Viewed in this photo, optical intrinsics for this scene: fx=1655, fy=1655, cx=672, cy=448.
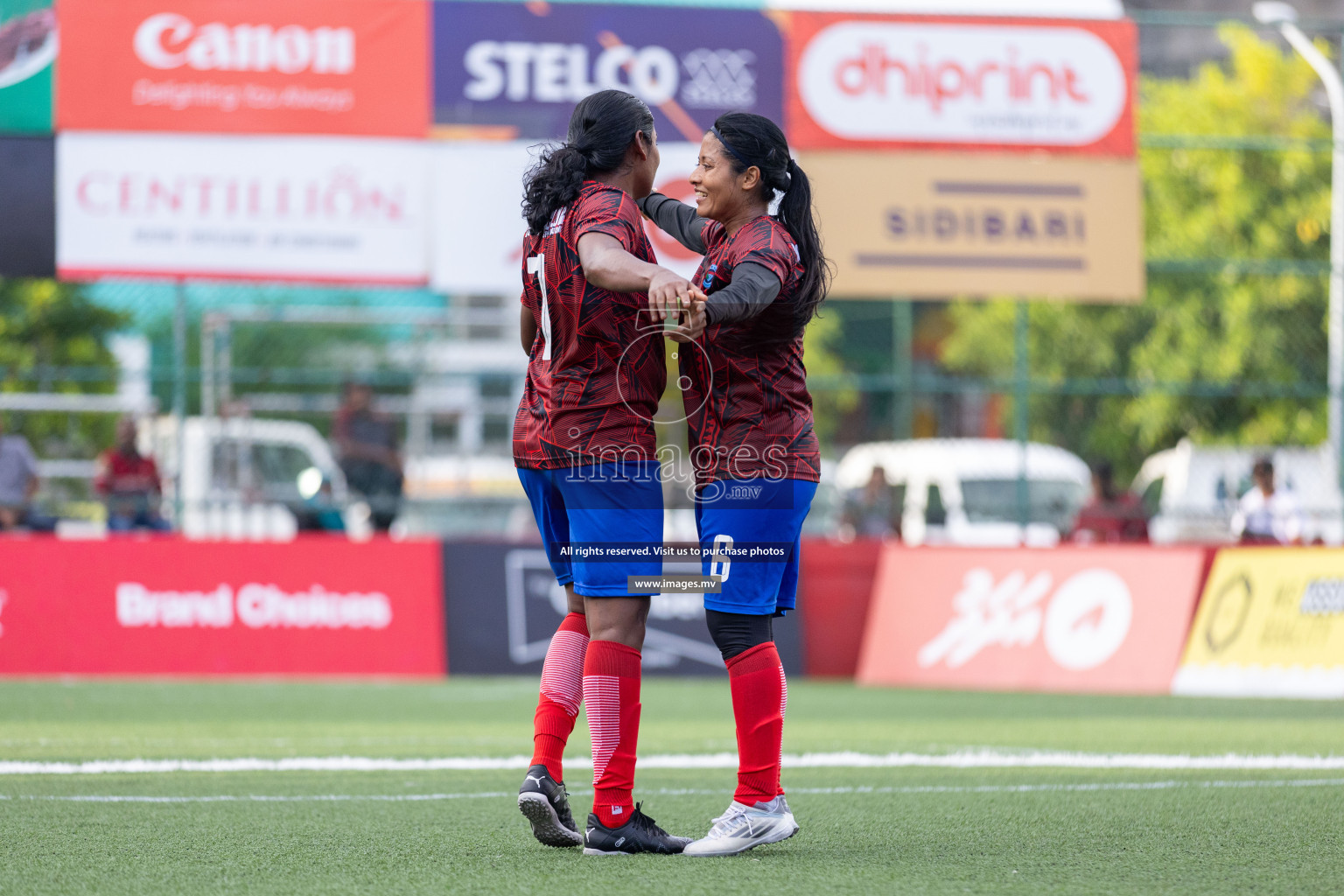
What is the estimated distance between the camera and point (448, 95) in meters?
13.6

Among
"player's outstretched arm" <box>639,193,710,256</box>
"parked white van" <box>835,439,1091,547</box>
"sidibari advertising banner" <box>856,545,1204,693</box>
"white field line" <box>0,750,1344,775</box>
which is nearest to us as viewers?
"player's outstretched arm" <box>639,193,710,256</box>

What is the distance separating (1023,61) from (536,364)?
34.0 feet

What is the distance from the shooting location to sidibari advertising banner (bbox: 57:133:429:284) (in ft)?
43.3

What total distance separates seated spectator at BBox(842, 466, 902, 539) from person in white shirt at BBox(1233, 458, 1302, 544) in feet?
10.4

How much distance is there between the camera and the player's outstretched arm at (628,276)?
13.9 ft

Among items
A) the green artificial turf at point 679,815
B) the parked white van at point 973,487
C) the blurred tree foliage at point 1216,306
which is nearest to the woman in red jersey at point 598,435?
the green artificial turf at point 679,815

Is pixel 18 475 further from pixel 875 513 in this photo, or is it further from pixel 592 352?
pixel 592 352

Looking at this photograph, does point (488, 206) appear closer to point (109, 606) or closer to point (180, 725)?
point (109, 606)

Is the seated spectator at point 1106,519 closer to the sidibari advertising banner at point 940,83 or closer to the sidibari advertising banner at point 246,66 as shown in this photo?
the sidibari advertising banner at point 940,83

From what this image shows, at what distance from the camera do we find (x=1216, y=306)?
2686 centimetres

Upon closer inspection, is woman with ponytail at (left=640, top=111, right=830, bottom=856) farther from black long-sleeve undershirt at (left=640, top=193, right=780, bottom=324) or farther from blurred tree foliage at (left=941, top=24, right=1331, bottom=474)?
blurred tree foliage at (left=941, top=24, right=1331, bottom=474)

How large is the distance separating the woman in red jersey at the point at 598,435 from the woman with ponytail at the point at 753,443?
0.18m

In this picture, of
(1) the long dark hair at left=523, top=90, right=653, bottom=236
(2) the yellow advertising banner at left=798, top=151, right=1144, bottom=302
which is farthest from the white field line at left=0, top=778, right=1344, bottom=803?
(2) the yellow advertising banner at left=798, top=151, right=1144, bottom=302

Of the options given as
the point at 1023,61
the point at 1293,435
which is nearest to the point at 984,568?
the point at 1023,61
